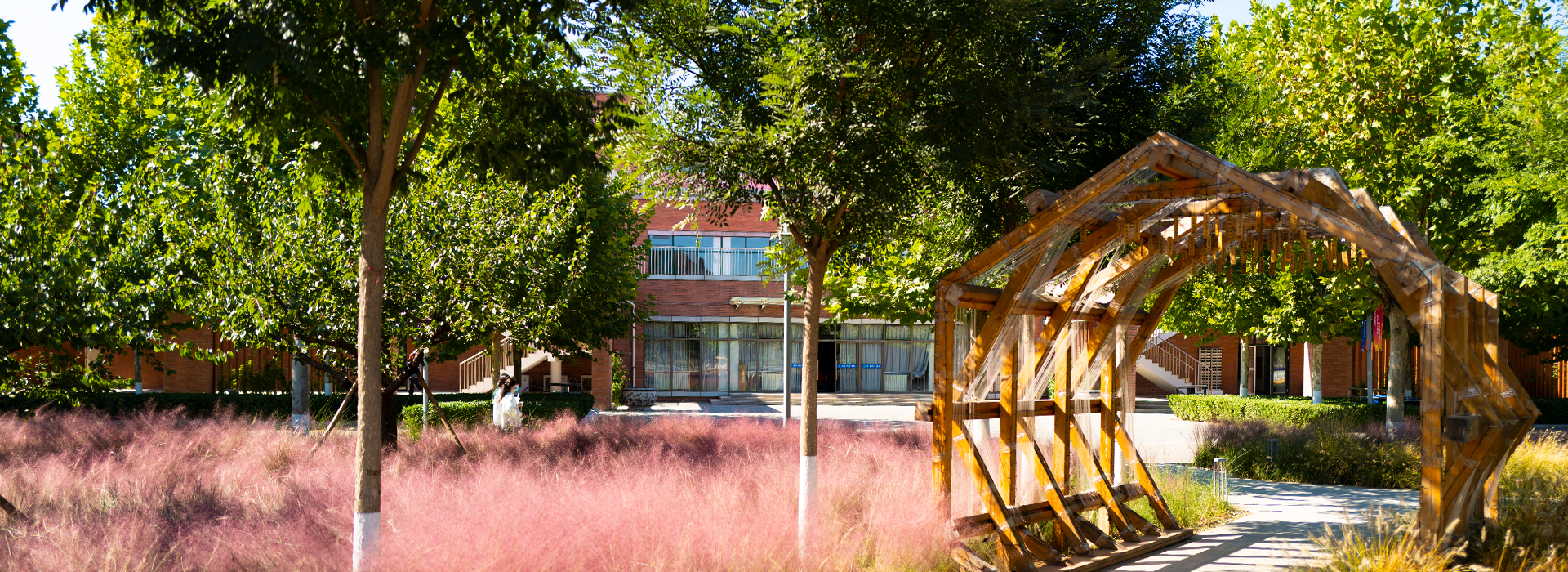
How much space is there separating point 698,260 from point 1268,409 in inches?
737

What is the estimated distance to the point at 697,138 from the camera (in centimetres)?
781

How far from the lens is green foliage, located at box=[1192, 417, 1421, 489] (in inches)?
487

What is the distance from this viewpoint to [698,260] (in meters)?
35.4

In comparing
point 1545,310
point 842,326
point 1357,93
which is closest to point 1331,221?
point 1357,93

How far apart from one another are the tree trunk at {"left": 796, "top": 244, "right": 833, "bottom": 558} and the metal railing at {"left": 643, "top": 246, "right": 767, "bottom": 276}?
26858 mm

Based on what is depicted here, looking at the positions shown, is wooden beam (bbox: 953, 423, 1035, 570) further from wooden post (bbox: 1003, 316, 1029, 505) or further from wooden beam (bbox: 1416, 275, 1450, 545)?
wooden beam (bbox: 1416, 275, 1450, 545)

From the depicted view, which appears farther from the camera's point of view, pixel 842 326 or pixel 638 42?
pixel 842 326

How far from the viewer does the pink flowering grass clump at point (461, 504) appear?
5.61 meters

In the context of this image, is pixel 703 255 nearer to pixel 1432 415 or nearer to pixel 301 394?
pixel 301 394

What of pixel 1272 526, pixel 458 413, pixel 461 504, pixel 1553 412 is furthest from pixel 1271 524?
pixel 1553 412

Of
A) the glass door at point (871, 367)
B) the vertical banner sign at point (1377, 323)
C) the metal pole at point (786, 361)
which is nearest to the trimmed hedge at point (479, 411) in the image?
the metal pole at point (786, 361)

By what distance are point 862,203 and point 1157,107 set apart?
517 cm

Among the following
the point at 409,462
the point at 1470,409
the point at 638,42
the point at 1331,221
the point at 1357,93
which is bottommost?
the point at 409,462

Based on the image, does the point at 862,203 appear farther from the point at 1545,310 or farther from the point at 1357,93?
the point at 1545,310
